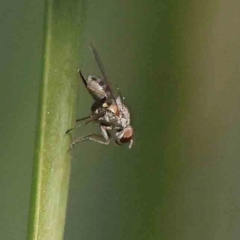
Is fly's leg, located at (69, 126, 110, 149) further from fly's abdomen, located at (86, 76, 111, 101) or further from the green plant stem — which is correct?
the green plant stem

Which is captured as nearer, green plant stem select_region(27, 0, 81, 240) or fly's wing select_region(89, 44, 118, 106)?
green plant stem select_region(27, 0, 81, 240)

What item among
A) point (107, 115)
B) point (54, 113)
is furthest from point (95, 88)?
point (54, 113)

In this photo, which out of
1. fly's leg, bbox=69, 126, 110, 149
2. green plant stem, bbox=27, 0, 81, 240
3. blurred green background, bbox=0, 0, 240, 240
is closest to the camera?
green plant stem, bbox=27, 0, 81, 240

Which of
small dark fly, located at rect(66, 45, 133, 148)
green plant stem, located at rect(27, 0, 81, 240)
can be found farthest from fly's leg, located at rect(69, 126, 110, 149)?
green plant stem, located at rect(27, 0, 81, 240)

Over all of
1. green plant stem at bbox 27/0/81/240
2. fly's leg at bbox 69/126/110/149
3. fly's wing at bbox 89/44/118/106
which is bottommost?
green plant stem at bbox 27/0/81/240

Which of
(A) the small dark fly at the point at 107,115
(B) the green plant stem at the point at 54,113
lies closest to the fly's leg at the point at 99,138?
(A) the small dark fly at the point at 107,115

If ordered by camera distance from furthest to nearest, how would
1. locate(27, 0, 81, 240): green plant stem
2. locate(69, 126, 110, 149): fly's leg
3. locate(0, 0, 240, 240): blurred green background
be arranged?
locate(69, 126, 110, 149): fly's leg
locate(0, 0, 240, 240): blurred green background
locate(27, 0, 81, 240): green plant stem

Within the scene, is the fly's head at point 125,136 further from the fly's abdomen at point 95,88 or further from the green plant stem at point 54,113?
the green plant stem at point 54,113

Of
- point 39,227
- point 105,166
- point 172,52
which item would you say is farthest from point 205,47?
point 39,227
